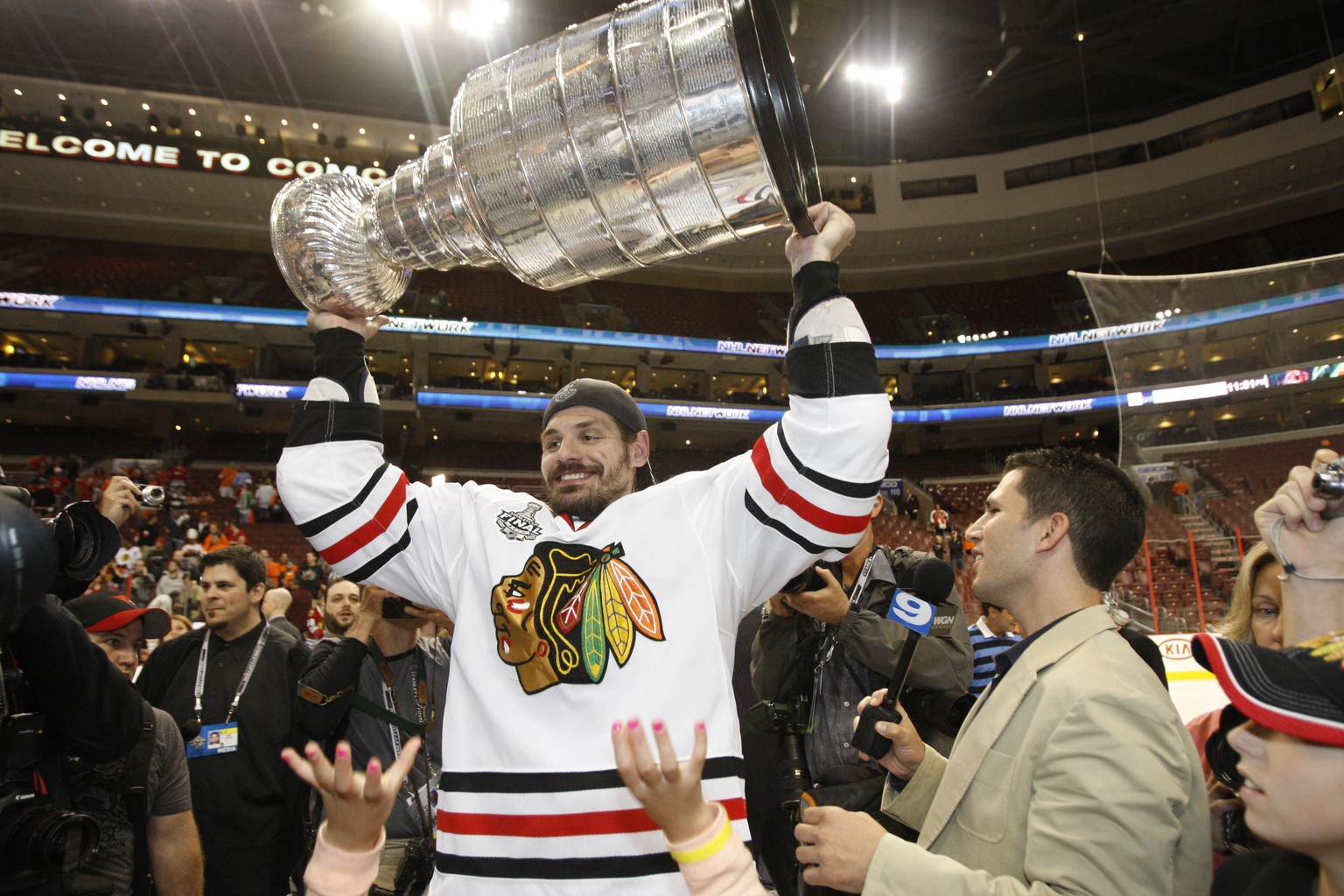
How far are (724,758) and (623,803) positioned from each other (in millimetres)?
182

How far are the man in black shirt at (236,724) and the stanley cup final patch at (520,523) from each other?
1926 mm

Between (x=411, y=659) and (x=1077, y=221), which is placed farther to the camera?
(x=1077, y=221)

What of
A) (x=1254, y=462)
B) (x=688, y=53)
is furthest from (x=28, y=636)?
(x=1254, y=462)

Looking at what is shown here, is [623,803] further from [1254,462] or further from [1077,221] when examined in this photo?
[1077,221]

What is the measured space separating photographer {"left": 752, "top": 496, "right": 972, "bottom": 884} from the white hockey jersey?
2.47ft

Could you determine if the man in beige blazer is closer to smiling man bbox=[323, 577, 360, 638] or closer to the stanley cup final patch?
the stanley cup final patch

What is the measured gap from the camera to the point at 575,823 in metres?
1.31

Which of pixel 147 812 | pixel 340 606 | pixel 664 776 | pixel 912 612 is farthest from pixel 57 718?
pixel 340 606

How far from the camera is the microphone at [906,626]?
5.49 ft

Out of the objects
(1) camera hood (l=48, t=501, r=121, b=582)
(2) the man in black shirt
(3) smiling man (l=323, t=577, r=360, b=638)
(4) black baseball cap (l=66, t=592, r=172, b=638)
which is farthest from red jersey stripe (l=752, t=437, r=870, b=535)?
→ (3) smiling man (l=323, t=577, r=360, b=638)

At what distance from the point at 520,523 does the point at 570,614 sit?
0.26 m

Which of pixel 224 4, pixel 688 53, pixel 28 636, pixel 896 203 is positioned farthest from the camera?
pixel 896 203

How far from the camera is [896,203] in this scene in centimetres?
2250

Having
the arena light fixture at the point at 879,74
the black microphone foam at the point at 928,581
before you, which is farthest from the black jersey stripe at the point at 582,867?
the arena light fixture at the point at 879,74
